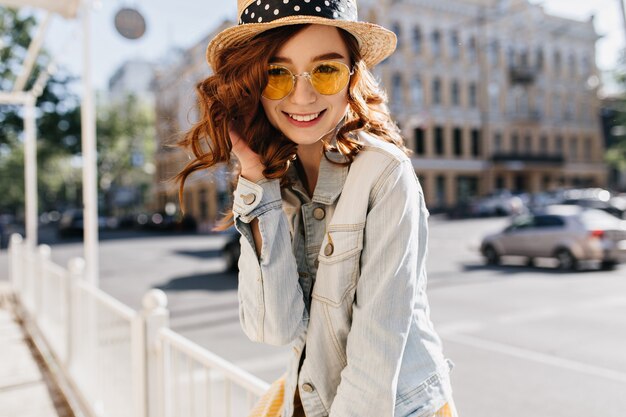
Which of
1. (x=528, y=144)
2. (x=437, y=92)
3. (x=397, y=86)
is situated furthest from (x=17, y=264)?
(x=528, y=144)

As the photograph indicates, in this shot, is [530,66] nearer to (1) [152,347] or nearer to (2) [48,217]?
(1) [152,347]

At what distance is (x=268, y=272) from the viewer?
1.25 meters

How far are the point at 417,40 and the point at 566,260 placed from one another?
2623 cm

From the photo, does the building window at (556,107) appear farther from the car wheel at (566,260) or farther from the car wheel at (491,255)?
the car wheel at (566,260)

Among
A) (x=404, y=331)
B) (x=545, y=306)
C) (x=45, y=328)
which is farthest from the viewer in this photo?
(x=545, y=306)

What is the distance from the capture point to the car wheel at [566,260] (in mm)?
12805

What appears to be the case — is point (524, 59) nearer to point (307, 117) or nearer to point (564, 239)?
point (564, 239)

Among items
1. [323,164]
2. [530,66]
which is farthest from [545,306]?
[530,66]

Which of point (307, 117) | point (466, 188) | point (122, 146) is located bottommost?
point (307, 117)

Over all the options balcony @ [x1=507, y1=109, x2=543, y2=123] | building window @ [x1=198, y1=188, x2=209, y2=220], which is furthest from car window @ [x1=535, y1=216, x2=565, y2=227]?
balcony @ [x1=507, y1=109, x2=543, y2=123]

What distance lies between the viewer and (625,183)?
167 feet

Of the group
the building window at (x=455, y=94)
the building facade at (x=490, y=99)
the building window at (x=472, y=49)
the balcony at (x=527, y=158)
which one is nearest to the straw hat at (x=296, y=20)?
the building facade at (x=490, y=99)

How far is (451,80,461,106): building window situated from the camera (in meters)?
38.8

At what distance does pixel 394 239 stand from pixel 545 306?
821 cm
